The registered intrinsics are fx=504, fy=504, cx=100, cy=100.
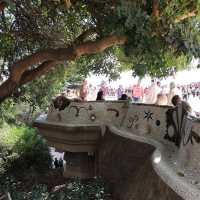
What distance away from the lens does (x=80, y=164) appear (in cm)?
1625

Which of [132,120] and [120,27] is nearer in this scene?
[120,27]

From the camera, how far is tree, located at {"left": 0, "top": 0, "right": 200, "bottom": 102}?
24.8ft

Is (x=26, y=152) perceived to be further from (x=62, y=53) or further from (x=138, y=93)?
(x=62, y=53)

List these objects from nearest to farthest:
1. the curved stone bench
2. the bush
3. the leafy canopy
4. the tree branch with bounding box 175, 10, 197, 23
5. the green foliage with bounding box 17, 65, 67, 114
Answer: the curved stone bench
the leafy canopy
the tree branch with bounding box 175, 10, 197, 23
the green foliage with bounding box 17, 65, 67, 114
the bush

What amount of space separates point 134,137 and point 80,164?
506 cm

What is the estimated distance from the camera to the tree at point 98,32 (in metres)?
7.55

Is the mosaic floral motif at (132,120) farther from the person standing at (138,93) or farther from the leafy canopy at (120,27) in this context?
the person standing at (138,93)

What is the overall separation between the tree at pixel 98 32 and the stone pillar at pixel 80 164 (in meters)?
3.65

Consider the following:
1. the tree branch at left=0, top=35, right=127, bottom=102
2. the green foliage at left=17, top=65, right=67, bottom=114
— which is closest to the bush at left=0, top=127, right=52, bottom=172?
the green foliage at left=17, top=65, right=67, bottom=114

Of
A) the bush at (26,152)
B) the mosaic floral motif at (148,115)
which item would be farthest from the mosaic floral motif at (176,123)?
the bush at (26,152)

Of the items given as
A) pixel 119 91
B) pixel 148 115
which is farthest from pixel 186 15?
pixel 119 91

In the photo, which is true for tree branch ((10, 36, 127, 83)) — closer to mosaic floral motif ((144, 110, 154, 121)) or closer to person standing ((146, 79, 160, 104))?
mosaic floral motif ((144, 110, 154, 121))

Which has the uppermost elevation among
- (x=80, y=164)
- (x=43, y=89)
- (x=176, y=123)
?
(x=43, y=89)

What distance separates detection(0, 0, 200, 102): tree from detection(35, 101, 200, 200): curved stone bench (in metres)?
1.29
